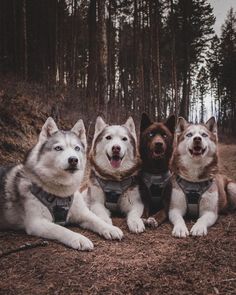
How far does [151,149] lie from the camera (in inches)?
197

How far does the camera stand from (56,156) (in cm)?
407

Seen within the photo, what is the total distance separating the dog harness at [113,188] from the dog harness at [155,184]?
0.24 meters

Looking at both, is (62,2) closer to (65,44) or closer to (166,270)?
(65,44)

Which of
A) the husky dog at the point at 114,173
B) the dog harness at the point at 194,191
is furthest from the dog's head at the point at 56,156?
the dog harness at the point at 194,191

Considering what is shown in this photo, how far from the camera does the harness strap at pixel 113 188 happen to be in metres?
4.86

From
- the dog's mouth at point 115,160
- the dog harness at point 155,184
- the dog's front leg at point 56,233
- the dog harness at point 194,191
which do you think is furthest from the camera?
the dog harness at point 155,184

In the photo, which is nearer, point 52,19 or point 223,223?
point 223,223

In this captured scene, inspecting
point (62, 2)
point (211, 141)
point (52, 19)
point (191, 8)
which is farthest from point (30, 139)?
point (191, 8)

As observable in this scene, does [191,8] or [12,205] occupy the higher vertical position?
[191,8]


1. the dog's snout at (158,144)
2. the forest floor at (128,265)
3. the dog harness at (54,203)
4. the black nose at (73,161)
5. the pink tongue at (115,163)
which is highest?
the dog's snout at (158,144)

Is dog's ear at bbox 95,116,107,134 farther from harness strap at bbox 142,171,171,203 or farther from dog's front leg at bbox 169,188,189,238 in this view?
dog's front leg at bbox 169,188,189,238

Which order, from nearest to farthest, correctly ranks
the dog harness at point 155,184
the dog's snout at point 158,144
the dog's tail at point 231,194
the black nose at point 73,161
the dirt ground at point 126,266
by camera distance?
1. the dirt ground at point 126,266
2. the black nose at point 73,161
3. the dog's snout at point 158,144
4. the dog harness at point 155,184
5. the dog's tail at point 231,194

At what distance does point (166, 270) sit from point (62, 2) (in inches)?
860

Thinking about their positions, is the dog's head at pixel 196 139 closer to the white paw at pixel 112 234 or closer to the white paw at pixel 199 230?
the white paw at pixel 199 230
